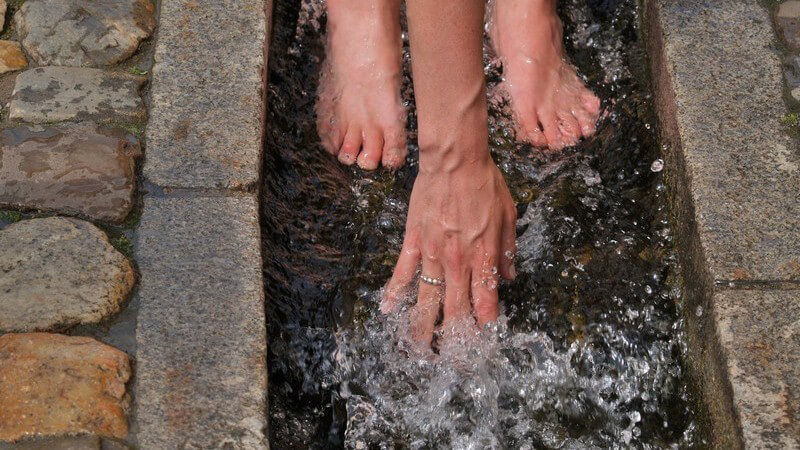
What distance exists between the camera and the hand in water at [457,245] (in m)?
2.43

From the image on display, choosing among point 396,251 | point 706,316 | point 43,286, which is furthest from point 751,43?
point 43,286

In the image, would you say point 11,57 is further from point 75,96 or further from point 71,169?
point 71,169

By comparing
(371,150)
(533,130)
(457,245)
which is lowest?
(457,245)

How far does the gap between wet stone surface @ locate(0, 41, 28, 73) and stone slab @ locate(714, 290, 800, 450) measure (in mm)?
1902

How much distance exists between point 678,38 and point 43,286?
1789 millimetres

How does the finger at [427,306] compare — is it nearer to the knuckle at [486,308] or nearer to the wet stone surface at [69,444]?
the knuckle at [486,308]

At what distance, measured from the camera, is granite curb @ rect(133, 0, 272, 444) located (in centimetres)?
217

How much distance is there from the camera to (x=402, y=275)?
8.51 feet

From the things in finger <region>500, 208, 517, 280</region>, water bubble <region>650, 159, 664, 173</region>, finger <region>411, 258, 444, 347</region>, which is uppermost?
water bubble <region>650, 159, 664, 173</region>

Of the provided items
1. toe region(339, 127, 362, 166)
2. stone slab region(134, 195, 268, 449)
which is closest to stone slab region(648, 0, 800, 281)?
toe region(339, 127, 362, 166)

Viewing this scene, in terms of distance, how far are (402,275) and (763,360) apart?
831 mm

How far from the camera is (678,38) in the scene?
3.02m

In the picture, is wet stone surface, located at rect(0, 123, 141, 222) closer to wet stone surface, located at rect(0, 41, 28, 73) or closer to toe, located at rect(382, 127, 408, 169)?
wet stone surface, located at rect(0, 41, 28, 73)

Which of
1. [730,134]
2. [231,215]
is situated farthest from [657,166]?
[231,215]
